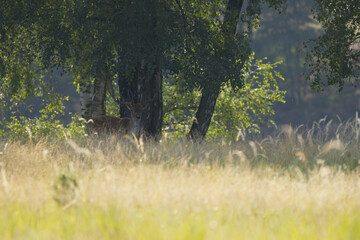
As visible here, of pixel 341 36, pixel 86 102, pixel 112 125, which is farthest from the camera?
pixel 86 102

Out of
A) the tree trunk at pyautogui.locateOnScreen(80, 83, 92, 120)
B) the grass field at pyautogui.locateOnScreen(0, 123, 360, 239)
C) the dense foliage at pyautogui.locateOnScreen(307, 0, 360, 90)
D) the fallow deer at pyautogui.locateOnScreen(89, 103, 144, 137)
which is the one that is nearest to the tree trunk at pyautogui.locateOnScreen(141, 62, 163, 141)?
the fallow deer at pyautogui.locateOnScreen(89, 103, 144, 137)

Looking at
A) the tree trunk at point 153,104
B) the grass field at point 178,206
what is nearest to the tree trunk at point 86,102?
the tree trunk at point 153,104

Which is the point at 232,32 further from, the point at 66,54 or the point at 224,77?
the point at 66,54

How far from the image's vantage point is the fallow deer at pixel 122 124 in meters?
17.0

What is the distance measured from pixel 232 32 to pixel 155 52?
338cm

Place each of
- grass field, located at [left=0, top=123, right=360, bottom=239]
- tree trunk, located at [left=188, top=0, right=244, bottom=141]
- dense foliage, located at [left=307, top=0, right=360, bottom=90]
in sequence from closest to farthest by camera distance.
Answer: grass field, located at [left=0, top=123, right=360, bottom=239]
dense foliage, located at [left=307, top=0, right=360, bottom=90]
tree trunk, located at [left=188, top=0, right=244, bottom=141]

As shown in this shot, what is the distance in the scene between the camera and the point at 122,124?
1842 centimetres

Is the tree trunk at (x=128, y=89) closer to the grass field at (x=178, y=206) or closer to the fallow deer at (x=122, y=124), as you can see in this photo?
the fallow deer at (x=122, y=124)

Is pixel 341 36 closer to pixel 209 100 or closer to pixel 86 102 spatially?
pixel 209 100

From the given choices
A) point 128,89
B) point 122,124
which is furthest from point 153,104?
point 122,124

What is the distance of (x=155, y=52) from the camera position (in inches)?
→ 600

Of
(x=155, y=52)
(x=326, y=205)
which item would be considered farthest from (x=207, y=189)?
(x=155, y=52)

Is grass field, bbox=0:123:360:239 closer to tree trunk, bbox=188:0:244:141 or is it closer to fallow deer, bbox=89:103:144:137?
fallow deer, bbox=89:103:144:137

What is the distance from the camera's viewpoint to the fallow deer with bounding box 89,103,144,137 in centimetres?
1702
